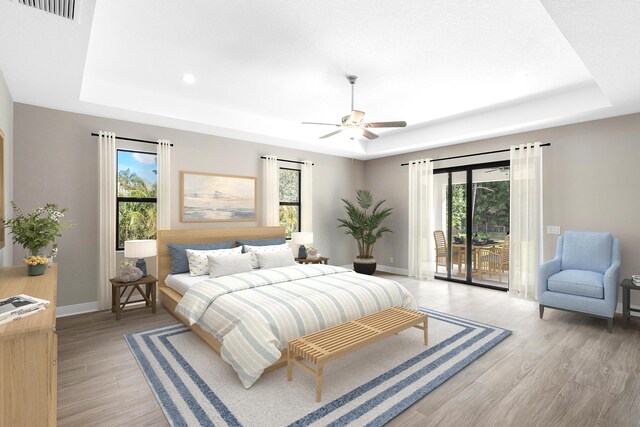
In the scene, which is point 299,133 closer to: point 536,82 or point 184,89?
point 184,89

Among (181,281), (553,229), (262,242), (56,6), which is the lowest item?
(181,281)

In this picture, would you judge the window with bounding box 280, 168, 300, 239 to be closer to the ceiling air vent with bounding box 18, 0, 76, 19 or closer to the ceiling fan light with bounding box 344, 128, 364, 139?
the ceiling fan light with bounding box 344, 128, 364, 139

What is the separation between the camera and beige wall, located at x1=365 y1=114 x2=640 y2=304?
4215 mm

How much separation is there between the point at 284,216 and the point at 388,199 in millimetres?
2387

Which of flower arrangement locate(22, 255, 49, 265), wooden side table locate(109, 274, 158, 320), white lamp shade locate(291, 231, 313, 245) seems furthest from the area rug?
white lamp shade locate(291, 231, 313, 245)

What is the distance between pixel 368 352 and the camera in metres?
3.11

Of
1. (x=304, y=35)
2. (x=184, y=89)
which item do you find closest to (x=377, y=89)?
(x=304, y=35)

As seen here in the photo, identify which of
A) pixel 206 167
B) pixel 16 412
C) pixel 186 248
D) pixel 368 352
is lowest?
pixel 368 352

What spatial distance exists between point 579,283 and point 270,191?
4.56 meters

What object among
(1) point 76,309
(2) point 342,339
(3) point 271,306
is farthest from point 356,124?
(1) point 76,309

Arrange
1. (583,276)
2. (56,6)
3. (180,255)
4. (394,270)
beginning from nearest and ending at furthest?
(56,6)
(583,276)
(180,255)
(394,270)

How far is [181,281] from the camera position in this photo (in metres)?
4.05

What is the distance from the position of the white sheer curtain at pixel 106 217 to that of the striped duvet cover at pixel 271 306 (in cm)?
149

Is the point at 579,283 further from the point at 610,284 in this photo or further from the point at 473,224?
the point at 473,224
